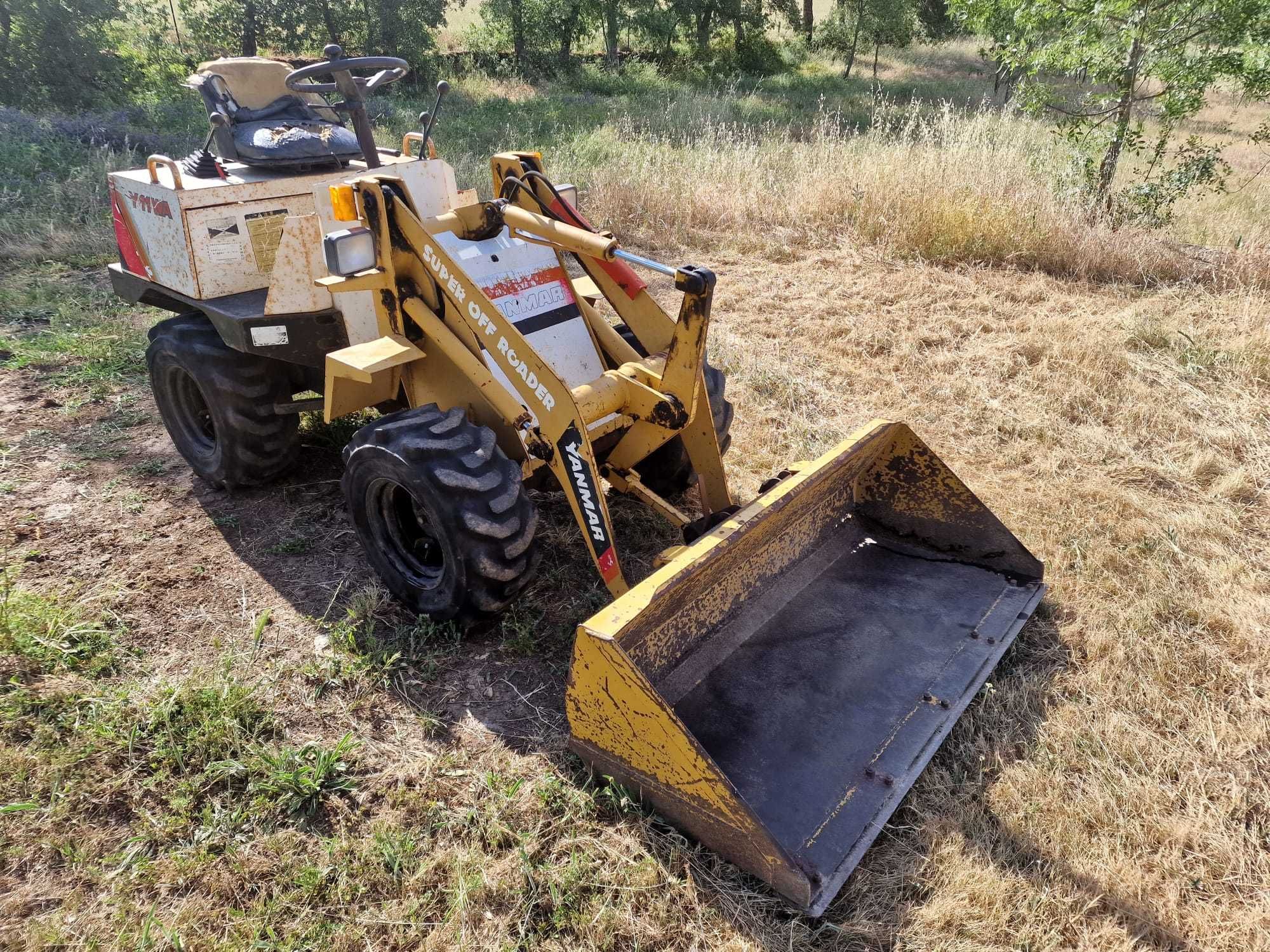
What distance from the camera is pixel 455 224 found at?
375 cm

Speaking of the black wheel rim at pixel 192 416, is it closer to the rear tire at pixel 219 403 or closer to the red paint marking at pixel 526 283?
the rear tire at pixel 219 403

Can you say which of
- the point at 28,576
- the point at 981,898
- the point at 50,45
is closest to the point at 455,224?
the point at 28,576

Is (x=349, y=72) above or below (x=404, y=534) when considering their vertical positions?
above

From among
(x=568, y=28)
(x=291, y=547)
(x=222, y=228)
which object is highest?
(x=568, y=28)

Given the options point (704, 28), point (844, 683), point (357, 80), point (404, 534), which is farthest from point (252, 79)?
point (704, 28)

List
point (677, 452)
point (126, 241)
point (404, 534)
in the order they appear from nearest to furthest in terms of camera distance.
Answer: point (404, 534) < point (677, 452) < point (126, 241)

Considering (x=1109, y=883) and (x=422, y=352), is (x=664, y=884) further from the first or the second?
(x=422, y=352)

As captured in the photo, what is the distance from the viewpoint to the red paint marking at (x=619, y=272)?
393 cm

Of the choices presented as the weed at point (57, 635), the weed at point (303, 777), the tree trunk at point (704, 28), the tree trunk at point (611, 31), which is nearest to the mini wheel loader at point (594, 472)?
the weed at point (303, 777)

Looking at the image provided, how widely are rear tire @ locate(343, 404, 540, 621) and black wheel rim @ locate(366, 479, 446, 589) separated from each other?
1 centimetres

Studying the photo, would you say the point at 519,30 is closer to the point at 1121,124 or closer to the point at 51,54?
the point at 51,54

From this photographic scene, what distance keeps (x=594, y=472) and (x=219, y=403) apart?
229 centimetres

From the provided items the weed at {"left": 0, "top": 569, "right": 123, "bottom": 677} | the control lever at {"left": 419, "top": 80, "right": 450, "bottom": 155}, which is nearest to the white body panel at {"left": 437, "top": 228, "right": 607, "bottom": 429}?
the control lever at {"left": 419, "top": 80, "right": 450, "bottom": 155}

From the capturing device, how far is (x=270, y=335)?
409cm
